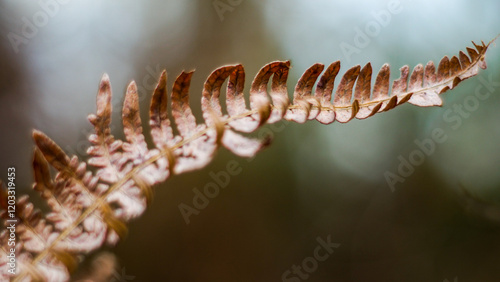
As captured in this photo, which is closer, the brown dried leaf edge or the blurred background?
the brown dried leaf edge

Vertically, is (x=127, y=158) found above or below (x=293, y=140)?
above

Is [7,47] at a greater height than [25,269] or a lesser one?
greater

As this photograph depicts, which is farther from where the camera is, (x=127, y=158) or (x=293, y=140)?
(x=293, y=140)

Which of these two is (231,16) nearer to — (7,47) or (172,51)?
(172,51)

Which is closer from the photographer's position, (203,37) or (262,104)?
(262,104)

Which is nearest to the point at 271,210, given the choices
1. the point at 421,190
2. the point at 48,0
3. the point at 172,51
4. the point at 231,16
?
the point at 421,190

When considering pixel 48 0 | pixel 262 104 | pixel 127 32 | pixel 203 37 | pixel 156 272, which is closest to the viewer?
pixel 262 104
